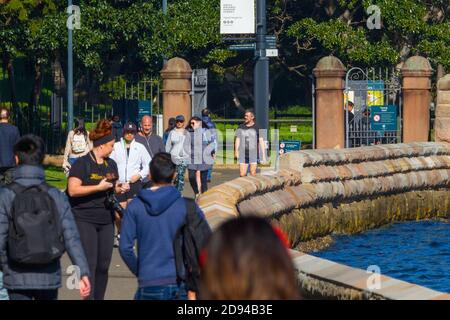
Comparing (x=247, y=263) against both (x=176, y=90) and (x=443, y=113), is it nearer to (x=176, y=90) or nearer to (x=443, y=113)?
(x=443, y=113)

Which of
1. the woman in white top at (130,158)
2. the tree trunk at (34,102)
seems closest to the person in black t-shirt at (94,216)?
the woman in white top at (130,158)

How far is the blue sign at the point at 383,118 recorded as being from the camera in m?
28.8

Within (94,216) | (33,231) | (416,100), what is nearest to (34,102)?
(416,100)


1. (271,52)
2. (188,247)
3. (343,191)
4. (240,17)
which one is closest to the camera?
(188,247)

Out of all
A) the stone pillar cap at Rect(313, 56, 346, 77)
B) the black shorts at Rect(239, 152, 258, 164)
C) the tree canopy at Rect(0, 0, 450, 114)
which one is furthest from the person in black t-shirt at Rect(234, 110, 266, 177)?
the tree canopy at Rect(0, 0, 450, 114)

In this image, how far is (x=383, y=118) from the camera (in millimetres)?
28906

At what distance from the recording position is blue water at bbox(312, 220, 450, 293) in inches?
731

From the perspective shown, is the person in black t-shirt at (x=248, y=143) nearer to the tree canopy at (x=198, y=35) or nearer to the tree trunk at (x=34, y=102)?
the tree trunk at (x=34, y=102)

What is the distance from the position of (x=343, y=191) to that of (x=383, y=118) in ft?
25.9

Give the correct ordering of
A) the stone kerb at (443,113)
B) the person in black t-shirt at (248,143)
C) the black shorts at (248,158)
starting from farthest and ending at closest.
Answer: the stone kerb at (443,113)
the black shorts at (248,158)
the person in black t-shirt at (248,143)

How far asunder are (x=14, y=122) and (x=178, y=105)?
6655 millimetres

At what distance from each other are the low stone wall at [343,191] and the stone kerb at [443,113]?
1.22 feet

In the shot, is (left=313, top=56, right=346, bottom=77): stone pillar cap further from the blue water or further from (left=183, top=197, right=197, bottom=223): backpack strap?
(left=183, top=197, right=197, bottom=223): backpack strap

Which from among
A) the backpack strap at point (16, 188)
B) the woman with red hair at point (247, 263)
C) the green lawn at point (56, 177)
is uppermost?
the woman with red hair at point (247, 263)
